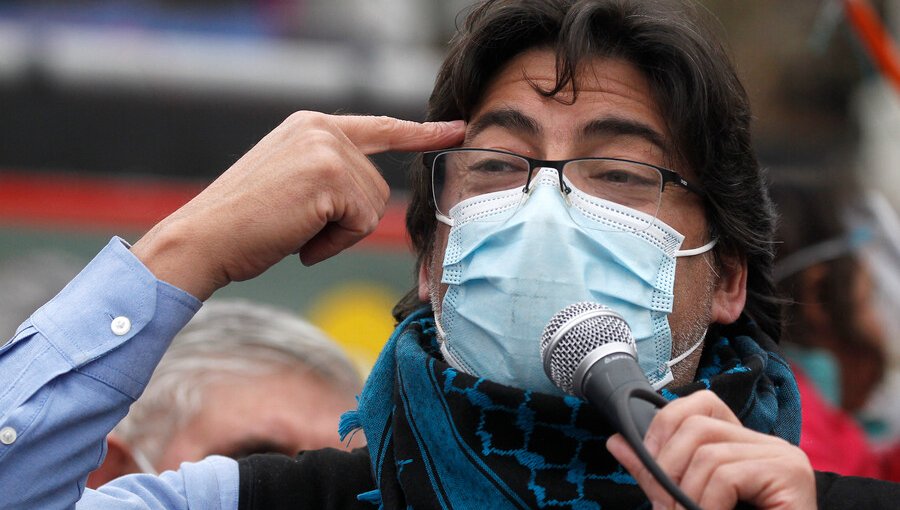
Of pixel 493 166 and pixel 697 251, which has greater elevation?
pixel 493 166

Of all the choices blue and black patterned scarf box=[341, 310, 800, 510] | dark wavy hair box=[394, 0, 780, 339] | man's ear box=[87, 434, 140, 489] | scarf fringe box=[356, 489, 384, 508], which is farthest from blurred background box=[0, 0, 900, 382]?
scarf fringe box=[356, 489, 384, 508]

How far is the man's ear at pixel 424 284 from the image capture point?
273 centimetres

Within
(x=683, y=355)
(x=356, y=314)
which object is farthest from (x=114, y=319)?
(x=356, y=314)

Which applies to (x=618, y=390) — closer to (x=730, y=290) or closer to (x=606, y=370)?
(x=606, y=370)

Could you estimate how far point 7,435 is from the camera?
6.63ft

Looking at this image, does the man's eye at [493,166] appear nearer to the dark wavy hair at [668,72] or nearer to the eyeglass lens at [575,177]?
the eyeglass lens at [575,177]

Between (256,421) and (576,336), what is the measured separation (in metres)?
1.54

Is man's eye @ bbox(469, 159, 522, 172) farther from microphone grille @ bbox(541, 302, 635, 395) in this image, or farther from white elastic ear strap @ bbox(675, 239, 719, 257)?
microphone grille @ bbox(541, 302, 635, 395)

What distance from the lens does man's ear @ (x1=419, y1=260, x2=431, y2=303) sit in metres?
2.73

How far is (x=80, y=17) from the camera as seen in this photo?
10.6 meters

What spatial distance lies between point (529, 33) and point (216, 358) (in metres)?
1.44

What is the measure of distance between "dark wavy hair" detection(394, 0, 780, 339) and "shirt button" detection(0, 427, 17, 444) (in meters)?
1.10

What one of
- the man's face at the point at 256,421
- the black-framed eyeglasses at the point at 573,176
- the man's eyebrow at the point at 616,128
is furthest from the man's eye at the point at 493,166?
the man's face at the point at 256,421

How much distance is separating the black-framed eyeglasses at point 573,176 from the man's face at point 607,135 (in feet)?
0.09
